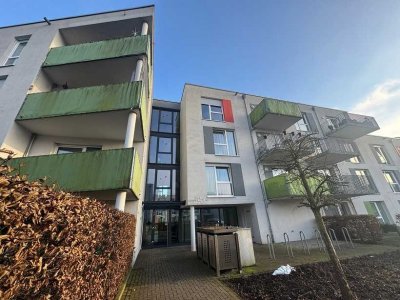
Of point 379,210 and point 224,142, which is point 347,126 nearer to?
point 379,210

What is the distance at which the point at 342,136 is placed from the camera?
19.6m

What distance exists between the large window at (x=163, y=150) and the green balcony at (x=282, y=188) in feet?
25.9

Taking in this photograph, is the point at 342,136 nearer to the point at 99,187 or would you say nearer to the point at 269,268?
the point at 269,268

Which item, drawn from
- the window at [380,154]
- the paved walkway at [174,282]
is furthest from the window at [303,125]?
the paved walkway at [174,282]

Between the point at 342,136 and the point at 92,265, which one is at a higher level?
the point at 342,136

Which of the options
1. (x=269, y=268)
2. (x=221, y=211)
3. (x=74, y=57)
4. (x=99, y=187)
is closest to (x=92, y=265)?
(x=99, y=187)

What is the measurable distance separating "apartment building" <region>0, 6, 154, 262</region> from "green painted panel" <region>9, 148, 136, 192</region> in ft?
0.11

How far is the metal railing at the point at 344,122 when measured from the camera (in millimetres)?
18144

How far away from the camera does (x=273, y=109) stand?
49.4 ft

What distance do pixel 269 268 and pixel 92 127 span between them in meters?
9.68

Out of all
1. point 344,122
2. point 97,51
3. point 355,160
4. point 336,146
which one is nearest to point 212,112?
point 97,51

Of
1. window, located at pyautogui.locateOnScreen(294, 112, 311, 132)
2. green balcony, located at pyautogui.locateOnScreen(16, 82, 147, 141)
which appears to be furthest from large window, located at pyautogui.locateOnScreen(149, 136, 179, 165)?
window, located at pyautogui.locateOnScreen(294, 112, 311, 132)

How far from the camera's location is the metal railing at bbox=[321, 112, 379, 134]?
18.1 meters

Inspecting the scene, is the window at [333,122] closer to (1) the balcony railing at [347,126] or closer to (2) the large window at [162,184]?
(1) the balcony railing at [347,126]
